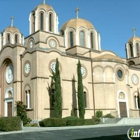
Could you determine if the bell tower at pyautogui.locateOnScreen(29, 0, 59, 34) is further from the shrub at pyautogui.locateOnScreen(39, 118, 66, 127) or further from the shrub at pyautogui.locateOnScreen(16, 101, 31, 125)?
the shrub at pyautogui.locateOnScreen(39, 118, 66, 127)

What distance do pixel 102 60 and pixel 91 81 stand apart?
355 cm

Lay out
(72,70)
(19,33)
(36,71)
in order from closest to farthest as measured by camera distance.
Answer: (36,71) → (72,70) → (19,33)

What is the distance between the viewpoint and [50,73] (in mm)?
30594

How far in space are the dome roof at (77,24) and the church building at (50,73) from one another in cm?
70

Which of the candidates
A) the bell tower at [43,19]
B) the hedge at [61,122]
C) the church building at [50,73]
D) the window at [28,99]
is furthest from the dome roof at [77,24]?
the hedge at [61,122]

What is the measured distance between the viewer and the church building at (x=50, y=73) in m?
29.7

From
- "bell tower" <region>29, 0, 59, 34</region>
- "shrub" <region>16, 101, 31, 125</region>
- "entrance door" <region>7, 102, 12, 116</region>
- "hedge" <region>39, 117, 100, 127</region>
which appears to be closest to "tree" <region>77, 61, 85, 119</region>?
"hedge" <region>39, 117, 100, 127</region>

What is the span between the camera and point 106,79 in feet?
115

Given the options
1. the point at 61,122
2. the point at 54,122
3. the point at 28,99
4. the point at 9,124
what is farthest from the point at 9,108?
the point at 9,124

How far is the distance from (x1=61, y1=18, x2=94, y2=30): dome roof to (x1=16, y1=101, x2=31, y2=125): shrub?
17.2 metres

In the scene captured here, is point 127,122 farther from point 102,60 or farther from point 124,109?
Result: point 102,60

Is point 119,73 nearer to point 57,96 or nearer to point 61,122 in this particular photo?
point 57,96

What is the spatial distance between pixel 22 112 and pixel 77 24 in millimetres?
18827

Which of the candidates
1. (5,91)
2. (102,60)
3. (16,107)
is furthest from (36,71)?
(102,60)
